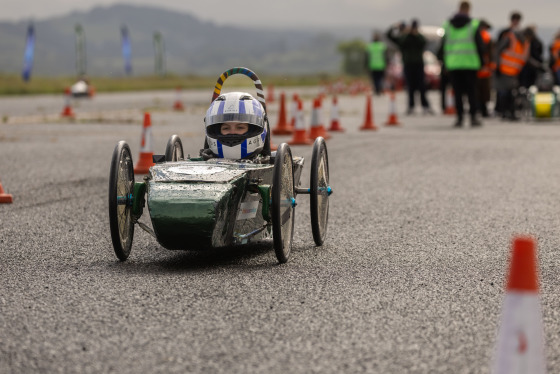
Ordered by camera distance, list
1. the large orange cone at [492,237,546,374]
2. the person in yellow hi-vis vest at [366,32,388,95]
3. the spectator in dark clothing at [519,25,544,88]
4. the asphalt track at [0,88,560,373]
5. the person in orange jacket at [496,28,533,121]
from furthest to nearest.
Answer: the person in yellow hi-vis vest at [366,32,388,95] → the spectator in dark clothing at [519,25,544,88] → the person in orange jacket at [496,28,533,121] → the asphalt track at [0,88,560,373] → the large orange cone at [492,237,546,374]

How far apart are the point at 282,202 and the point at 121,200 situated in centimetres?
104

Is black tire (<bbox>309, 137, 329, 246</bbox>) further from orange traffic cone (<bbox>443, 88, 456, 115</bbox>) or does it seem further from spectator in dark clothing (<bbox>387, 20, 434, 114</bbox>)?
orange traffic cone (<bbox>443, 88, 456, 115</bbox>)

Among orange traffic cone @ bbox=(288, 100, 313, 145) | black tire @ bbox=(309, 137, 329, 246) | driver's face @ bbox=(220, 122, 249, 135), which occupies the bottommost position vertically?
orange traffic cone @ bbox=(288, 100, 313, 145)

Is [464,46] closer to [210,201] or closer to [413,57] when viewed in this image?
[413,57]

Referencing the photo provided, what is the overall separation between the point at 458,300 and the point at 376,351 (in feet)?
3.93

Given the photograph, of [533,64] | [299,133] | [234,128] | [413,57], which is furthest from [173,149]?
[413,57]

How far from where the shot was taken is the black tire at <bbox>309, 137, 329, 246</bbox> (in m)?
6.86

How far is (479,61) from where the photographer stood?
19.5m

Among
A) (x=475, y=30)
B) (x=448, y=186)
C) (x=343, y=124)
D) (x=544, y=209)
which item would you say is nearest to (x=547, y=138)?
(x=475, y=30)

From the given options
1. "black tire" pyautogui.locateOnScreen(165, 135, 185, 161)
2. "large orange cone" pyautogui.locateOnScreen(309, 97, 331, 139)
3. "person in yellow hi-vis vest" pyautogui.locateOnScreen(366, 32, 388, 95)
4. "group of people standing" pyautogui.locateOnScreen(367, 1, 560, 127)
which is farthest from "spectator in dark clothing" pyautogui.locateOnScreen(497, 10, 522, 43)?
"black tire" pyautogui.locateOnScreen(165, 135, 185, 161)

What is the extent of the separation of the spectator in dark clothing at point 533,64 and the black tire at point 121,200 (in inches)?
663

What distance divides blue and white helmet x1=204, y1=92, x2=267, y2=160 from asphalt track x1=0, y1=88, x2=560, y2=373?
0.72 m

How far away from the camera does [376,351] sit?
4.46 m

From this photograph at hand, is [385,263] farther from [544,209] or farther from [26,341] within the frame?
[544,209]
